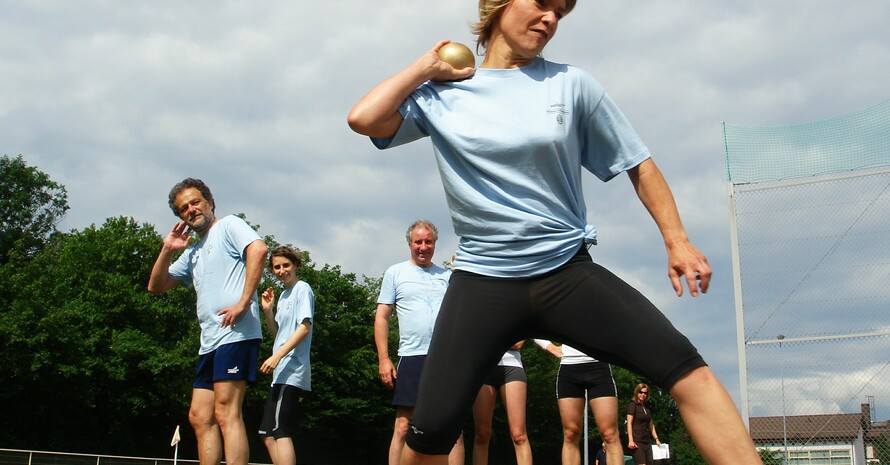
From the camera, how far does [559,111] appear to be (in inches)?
129

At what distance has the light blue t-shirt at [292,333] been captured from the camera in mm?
8289

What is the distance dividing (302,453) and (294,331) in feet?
147

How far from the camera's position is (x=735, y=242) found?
17766mm

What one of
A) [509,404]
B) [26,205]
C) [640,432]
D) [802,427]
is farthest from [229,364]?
[26,205]

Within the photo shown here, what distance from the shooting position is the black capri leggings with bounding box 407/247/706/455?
3.06 m

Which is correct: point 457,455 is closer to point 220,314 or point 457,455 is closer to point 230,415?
point 230,415

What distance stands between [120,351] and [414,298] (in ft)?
124

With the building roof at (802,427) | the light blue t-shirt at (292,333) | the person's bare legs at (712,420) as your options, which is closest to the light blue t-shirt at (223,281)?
the light blue t-shirt at (292,333)

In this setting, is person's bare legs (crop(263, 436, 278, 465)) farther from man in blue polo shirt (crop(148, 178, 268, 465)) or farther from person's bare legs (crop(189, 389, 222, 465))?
person's bare legs (crop(189, 389, 222, 465))

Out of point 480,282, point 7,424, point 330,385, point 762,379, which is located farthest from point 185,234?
point 330,385

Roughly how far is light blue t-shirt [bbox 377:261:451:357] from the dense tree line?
3460 centimetres

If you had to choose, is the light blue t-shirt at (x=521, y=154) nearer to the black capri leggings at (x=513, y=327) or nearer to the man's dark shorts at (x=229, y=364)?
the black capri leggings at (x=513, y=327)

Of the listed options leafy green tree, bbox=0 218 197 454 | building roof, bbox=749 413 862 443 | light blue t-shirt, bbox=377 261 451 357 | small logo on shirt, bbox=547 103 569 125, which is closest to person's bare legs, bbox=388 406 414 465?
light blue t-shirt, bbox=377 261 451 357

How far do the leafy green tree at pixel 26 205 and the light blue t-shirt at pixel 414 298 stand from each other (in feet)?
175
